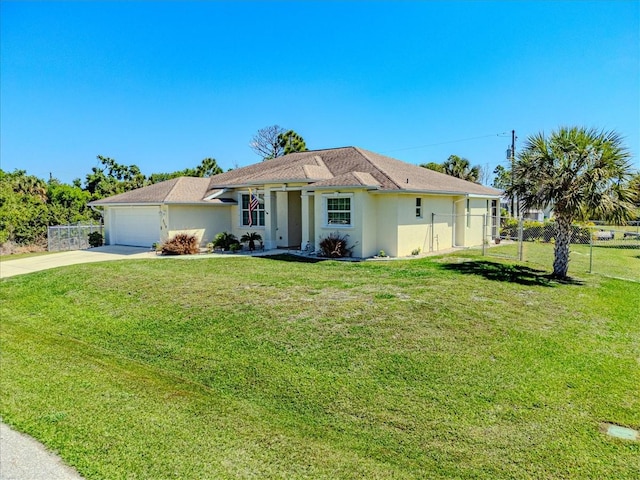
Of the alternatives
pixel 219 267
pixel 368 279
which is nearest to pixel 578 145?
pixel 368 279

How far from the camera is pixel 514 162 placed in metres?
14.2

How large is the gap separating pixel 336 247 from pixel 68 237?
60.6 feet

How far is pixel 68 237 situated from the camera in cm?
2586

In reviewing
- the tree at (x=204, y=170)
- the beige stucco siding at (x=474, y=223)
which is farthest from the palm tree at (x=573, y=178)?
the tree at (x=204, y=170)

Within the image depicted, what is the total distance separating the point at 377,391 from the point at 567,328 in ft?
16.6

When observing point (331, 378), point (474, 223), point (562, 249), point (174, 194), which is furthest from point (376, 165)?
point (331, 378)

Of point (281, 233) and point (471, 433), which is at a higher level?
point (281, 233)

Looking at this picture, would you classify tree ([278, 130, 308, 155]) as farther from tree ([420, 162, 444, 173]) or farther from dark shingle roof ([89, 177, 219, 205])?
dark shingle roof ([89, 177, 219, 205])

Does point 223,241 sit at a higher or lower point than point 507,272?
higher

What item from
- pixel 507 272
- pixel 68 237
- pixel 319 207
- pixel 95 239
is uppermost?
pixel 319 207

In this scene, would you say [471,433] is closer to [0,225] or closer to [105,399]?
[105,399]

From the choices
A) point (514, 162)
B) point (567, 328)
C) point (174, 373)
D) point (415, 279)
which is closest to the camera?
point (174, 373)

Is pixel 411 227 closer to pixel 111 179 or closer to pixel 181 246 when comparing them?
pixel 181 246

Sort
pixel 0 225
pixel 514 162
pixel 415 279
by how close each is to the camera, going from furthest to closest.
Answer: pixel 0 225
pixel 514 162
pixel 415 279
